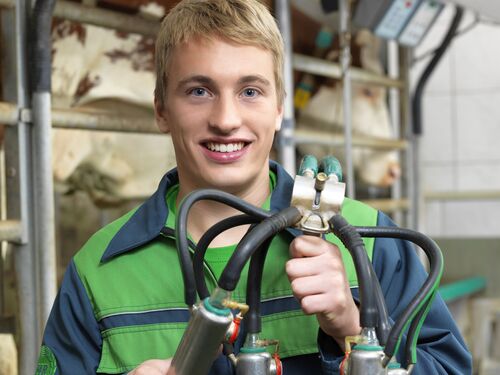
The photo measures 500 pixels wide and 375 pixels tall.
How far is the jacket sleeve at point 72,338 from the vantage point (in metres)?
0.96

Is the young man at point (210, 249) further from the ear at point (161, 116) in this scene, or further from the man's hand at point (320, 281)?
→ the man's hand at point (320, 281)

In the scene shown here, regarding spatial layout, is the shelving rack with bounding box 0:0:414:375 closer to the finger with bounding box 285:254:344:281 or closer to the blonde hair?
the blonde hair

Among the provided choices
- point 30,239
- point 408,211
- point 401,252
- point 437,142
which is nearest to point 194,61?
point 401,252

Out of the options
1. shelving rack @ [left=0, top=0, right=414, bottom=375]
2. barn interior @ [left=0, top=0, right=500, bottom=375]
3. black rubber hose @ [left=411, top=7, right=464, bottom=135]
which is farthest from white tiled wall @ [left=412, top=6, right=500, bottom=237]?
shelving rack @ [left=0, top=0, right=414, bottom=375]

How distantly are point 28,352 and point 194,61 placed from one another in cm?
75

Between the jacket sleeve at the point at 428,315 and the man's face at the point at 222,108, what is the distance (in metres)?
0.20

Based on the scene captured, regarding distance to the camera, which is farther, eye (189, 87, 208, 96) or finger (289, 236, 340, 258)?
eye (189, 87, 208, 96)

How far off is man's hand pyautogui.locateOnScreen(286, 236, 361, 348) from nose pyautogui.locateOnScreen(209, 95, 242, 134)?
0.21m

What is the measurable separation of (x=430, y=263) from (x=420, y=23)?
1.96 metres

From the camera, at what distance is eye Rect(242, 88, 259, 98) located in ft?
3.05

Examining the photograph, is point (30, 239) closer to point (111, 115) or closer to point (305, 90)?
point (111, 115)

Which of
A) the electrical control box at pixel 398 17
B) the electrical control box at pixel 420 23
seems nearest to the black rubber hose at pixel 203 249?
the electrical control box at pixel 398 17

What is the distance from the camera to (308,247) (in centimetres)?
74

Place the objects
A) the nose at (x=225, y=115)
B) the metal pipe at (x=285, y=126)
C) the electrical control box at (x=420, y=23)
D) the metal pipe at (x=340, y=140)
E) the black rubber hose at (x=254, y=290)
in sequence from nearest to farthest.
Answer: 1. the black rubber hose at (x=254, y=290)
2. the nose at (x=225, y=115)
3. the metal pipe at (x=285, y=126)
4. the metal pipe at (x=340, y=140)
5. the electrical control box at (x=420, y=23)
